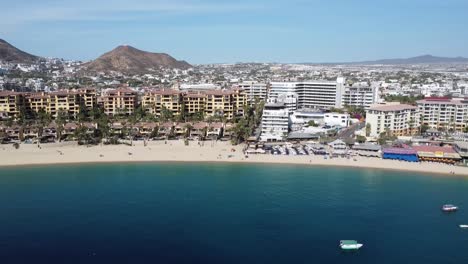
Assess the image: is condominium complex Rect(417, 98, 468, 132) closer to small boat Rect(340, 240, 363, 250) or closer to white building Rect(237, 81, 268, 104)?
white building Rect(237, 81, 268, 104)

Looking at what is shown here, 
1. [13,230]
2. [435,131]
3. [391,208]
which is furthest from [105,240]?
[435,131]

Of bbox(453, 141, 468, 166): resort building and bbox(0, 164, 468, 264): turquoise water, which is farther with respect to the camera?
bbox(453, 141, 468, 166): resort building

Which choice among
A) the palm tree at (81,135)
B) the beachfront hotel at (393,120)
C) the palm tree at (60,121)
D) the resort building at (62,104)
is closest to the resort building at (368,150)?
the beachfront hotel at (393,120)

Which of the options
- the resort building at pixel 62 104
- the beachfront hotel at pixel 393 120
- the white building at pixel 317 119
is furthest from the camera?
the resort building at pixel 62 104

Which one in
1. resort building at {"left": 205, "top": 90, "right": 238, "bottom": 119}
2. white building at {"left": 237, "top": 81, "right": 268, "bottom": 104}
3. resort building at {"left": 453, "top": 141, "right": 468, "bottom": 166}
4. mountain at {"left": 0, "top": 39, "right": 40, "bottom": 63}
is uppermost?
mountain at {"left": 0, "top": 39, "right": 40, "bottom": 63}

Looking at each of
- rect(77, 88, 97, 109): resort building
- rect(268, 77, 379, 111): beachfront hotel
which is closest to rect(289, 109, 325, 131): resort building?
rect(268, 77, 379, 111): beachfront hotel

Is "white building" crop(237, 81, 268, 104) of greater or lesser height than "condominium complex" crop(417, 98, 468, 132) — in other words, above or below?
above

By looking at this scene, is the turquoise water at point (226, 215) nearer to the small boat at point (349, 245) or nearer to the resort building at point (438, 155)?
the small boat at point (349, 245)

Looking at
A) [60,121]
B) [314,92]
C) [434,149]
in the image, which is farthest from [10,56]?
[434,149]
